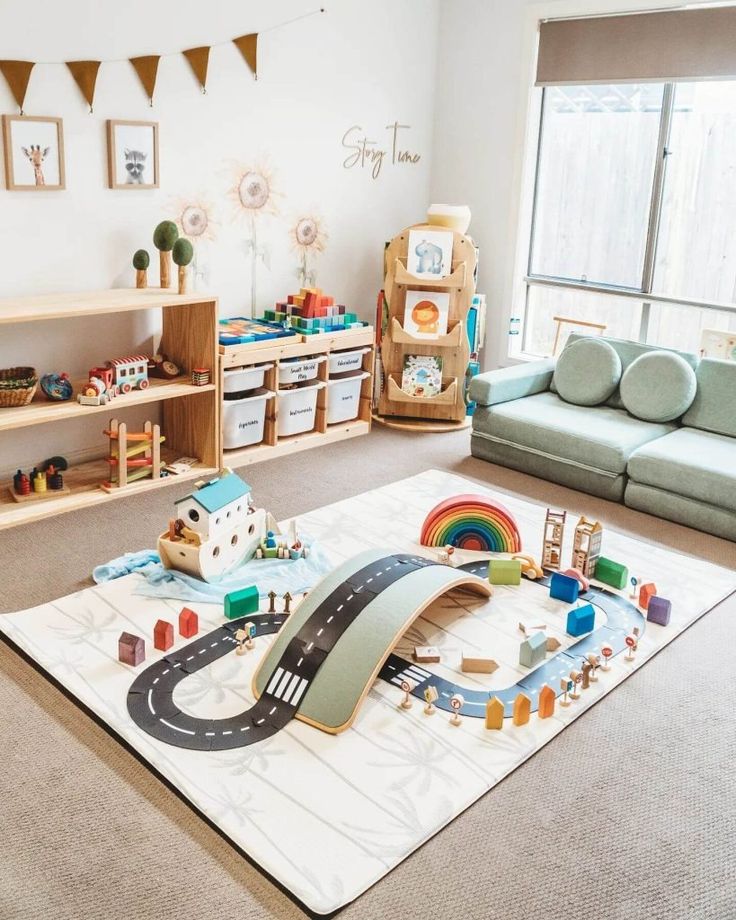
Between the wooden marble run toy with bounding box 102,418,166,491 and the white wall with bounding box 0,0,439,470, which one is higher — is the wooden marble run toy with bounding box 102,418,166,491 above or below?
below

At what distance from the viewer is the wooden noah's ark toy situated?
10.5ft

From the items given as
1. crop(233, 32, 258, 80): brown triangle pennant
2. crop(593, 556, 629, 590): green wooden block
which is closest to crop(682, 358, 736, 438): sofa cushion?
crop(593, 556, 629, 590): green wooden block

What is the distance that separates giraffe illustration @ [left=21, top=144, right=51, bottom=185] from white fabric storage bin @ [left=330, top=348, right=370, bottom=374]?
168 cm

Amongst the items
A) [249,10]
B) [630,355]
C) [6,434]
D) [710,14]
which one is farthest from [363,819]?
[710,14]

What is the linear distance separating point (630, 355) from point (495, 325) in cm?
123

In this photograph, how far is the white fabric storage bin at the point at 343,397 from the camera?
4965 mm

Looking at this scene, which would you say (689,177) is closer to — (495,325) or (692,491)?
(495,325)

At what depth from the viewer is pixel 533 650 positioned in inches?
110

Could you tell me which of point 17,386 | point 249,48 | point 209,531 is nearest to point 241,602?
point 209,531

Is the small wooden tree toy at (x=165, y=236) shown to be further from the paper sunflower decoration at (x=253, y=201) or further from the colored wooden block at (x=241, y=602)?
the colored wooden block at (x=241, y=602)

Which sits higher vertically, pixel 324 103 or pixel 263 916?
pixel 324 103

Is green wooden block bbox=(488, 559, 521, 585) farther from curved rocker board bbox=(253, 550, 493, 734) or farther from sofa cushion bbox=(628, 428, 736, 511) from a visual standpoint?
sofa cushion bbox=(628, 428, 736, 511)

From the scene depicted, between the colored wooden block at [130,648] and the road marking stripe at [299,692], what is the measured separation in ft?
1.68

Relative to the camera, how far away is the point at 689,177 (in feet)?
16.2
